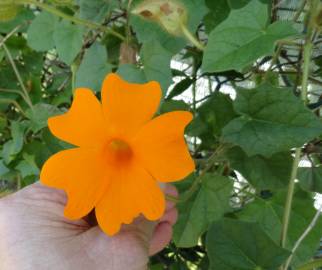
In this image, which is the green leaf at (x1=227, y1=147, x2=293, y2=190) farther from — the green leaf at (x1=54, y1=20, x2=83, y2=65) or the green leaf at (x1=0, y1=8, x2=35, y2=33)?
the green leaf at (x1=0, y1=8, x2=35, y2=33)

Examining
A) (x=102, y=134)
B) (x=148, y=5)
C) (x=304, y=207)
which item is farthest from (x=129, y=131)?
(x=304, y=207)

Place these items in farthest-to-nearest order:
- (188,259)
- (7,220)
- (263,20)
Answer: (188,259), (7,220), (263,20)

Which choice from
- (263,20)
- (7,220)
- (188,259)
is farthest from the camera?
(188,259)

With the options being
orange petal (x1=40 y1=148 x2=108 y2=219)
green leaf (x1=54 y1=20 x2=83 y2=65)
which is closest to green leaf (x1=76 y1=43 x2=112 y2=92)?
green leaf (x1=54 y1=20 x2=83 y2=65)

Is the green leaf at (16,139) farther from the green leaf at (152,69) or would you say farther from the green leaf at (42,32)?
the green leaf at (152,69)

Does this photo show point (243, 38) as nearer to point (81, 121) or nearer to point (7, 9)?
point (81, 121)

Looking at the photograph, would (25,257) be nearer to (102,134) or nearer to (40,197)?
(40,197)

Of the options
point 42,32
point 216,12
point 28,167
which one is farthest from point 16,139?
point 216,12

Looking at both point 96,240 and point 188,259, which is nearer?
point 96,240
